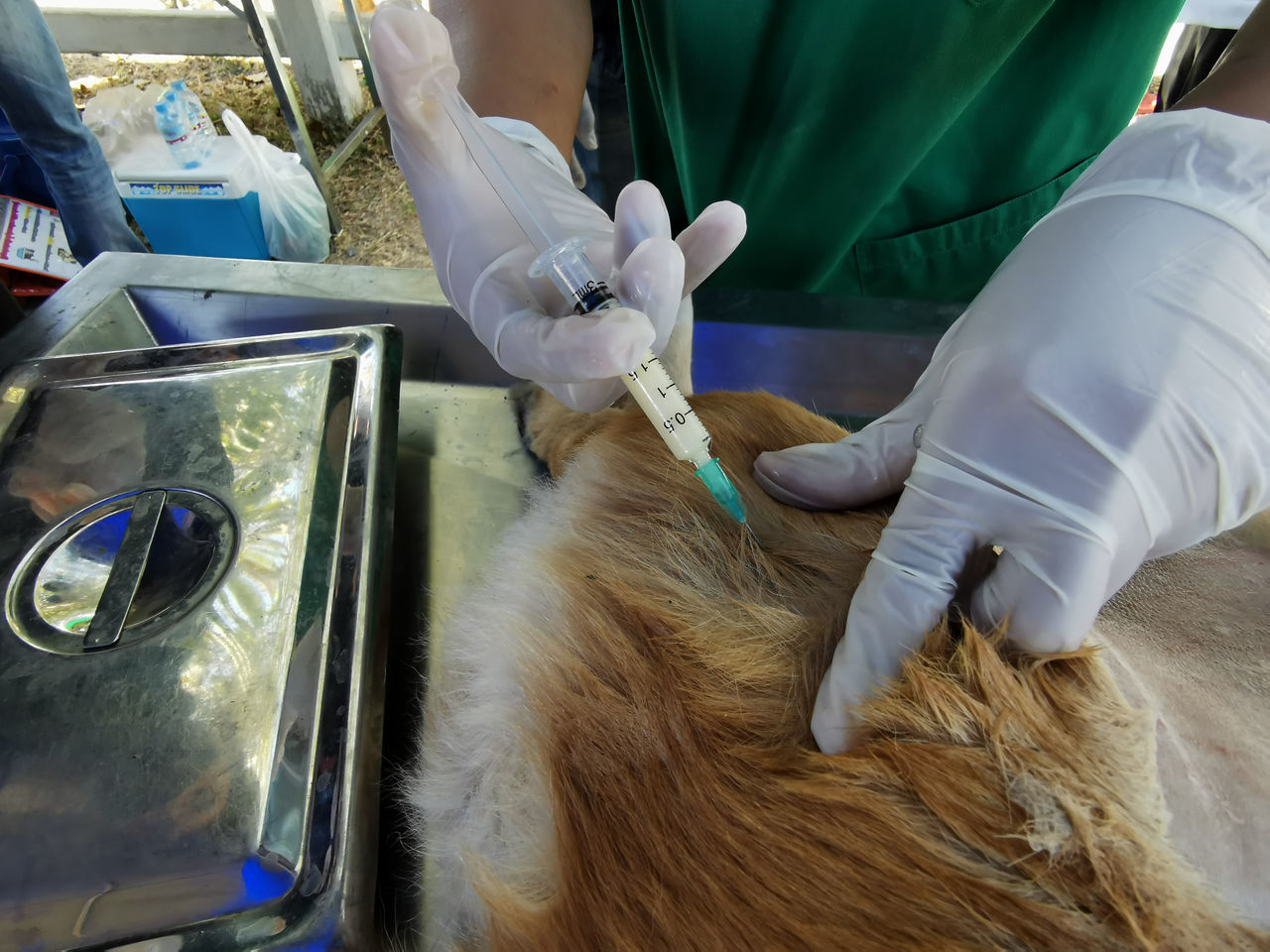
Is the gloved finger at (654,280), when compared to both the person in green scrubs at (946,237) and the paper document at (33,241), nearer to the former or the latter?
the person in green scrubs at (946,237)

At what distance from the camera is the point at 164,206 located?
→ 2361 millimetres

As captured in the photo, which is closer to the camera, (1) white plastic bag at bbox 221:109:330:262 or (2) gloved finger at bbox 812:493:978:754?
(2) gloved finger at bbox 812:493:978:754

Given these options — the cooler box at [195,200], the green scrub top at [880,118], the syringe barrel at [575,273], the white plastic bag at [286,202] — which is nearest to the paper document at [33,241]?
the cooler box at [195,200]

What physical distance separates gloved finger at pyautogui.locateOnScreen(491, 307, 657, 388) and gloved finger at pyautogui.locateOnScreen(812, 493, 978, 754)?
273 mm

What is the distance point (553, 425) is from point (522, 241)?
0.84ft

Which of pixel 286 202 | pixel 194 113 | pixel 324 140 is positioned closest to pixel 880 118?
pixel 286 202

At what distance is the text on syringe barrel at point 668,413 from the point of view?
0.70 m

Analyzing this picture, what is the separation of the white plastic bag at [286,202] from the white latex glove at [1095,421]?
8.10 ft

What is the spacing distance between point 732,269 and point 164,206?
2090 millimetres

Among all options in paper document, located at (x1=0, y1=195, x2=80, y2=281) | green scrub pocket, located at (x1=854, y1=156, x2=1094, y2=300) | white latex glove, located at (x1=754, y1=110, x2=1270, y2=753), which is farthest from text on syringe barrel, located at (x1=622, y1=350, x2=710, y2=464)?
paper document, located at (x1=0, y1=195, x2=80, y2=281)

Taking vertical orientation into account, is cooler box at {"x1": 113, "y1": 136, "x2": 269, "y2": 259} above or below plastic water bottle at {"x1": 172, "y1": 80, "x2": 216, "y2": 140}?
below

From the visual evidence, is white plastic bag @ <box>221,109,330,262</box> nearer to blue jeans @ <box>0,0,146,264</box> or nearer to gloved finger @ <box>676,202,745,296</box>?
blue jeans @ <box>0,0,146,264</box>

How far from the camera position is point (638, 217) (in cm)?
74

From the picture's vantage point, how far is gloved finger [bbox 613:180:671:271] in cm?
73
